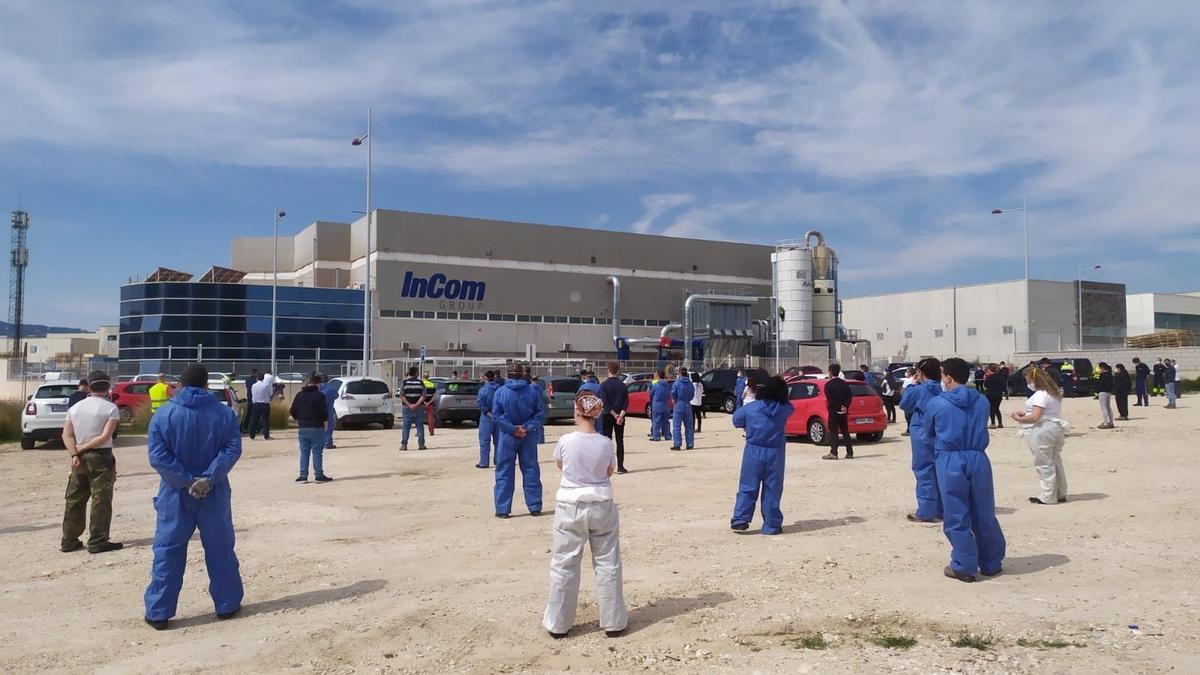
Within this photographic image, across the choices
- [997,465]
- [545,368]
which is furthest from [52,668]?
[545,368]

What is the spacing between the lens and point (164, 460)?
240 inches

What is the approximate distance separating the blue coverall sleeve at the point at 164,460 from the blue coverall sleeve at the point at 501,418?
4.52 m

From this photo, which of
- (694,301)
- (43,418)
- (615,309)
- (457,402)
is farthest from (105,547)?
(694,301)

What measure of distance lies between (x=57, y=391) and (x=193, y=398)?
16.1 meters

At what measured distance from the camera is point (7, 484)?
13938mm

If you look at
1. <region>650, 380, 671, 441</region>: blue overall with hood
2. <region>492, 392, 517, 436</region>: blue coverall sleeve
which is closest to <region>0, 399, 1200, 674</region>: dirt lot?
<region>492, 392, 517, 436</region>: blue coverall sleeve

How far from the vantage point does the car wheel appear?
60.8ft

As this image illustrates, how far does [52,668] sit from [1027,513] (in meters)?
9.44

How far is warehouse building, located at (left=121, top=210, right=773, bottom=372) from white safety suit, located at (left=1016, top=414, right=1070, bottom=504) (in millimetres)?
36393

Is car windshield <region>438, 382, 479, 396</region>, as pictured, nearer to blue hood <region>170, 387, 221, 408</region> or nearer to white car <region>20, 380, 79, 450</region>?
white car <region>20, 380, 79, 450</region>

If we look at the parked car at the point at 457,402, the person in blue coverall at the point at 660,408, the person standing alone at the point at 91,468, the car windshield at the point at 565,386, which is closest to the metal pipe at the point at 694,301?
the car windshield at the point at 565,386

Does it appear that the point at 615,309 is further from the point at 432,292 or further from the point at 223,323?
the point at 223,323

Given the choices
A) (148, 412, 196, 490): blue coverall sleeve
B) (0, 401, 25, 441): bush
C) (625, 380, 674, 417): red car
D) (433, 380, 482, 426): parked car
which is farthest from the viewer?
(625, 380, 674, 417): red car

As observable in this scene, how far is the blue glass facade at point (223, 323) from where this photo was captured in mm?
46500
